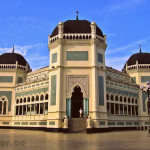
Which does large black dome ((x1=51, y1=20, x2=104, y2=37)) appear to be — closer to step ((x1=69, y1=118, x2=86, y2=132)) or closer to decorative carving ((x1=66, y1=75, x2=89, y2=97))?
decorative carving ((x1=66, y1=75, x2=89, y2=97))

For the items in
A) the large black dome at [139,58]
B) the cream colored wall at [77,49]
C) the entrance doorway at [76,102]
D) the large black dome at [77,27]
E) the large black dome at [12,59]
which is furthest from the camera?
the large black dome at [139,58]

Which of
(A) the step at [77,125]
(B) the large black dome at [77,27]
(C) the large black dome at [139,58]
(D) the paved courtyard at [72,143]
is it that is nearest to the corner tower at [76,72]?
(B) the large black dome at [77,27]

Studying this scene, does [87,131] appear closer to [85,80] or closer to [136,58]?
[85,80]

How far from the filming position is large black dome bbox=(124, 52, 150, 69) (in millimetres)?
42428

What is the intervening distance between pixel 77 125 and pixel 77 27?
48.7ft

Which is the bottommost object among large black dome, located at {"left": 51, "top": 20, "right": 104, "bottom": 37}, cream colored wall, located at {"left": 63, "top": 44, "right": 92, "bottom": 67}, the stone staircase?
the stone staircase

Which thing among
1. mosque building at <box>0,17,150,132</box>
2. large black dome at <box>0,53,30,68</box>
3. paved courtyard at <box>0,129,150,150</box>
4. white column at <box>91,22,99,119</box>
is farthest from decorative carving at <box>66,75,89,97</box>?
large black dome at <box>0,53,30,68</box>

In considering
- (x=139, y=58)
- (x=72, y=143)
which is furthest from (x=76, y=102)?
(x=139, y=58)

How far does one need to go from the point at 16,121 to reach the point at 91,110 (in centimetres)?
1657

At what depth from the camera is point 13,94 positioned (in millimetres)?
39750

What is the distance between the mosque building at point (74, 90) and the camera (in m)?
28.2

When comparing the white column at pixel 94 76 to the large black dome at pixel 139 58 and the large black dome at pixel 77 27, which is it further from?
the large black dome at pixel 139 58

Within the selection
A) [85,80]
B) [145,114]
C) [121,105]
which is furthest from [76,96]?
[145,114]

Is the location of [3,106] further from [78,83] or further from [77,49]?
[77,49]
